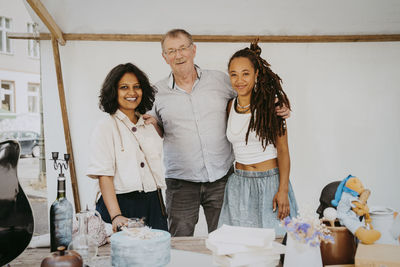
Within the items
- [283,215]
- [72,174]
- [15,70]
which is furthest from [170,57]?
[15,70]

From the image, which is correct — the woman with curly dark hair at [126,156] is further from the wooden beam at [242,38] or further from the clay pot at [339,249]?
the wooden beam at [242,38]

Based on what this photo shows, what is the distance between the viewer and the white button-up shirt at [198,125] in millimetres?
2613

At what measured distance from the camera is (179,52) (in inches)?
101

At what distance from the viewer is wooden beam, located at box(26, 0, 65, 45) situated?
275 cm

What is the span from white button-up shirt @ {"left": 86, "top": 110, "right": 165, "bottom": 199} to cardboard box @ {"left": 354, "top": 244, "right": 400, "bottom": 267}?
1.20m

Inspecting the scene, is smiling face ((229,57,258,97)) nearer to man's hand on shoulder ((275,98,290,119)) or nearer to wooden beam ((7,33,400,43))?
man's hand on shoulder ((275,98,290,119))

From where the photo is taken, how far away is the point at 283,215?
2.18 m

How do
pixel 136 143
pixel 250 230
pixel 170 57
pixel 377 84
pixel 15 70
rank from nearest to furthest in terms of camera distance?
pixel 250 230 → pixel 136 143 → pixel 170 57 → pixel 377 84 → pixel 15 70

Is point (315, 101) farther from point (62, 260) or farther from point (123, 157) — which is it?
point (62, 260)

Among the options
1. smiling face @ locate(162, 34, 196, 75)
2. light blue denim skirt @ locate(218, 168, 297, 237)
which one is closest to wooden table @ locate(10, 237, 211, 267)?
light blue denim skirt @ locate(218, 168, 297, 237)

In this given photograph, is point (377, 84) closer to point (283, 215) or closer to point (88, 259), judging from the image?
point (283, 215)

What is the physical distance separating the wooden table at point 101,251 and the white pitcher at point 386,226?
0.67 metres

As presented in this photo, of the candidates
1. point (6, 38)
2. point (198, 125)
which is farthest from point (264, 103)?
point (6, 38)

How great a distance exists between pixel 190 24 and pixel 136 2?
1.65ft
